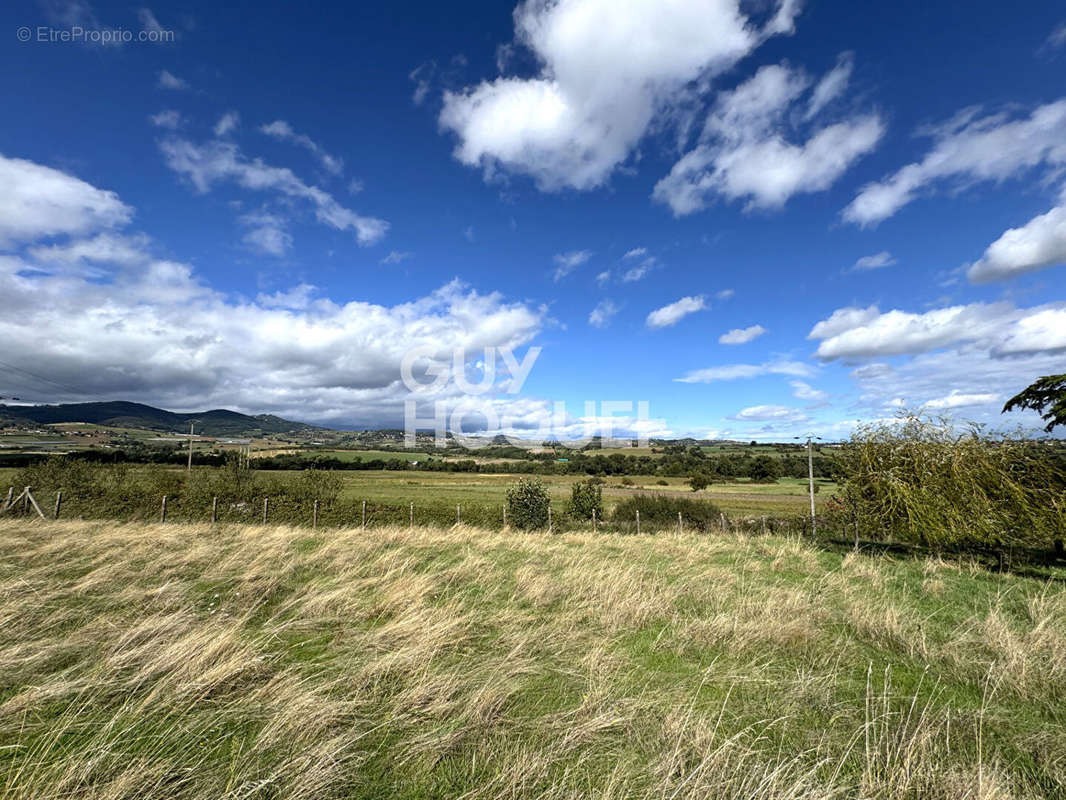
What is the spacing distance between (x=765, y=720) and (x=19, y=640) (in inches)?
303

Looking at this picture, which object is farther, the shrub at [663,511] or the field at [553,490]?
the field at [553,490]

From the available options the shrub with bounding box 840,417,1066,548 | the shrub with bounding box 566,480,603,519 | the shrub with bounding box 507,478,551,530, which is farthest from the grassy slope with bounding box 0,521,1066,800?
the shrub with bounding box 566,480,603,519

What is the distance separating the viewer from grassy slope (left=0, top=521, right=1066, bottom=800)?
2.99 m

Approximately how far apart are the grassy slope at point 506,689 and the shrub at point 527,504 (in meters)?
25.6

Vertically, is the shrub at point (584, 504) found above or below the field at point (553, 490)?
above

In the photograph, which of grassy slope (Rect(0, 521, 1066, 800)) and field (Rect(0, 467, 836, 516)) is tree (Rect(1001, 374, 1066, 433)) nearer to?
grassy slope (Rect(0, 521, 1066, 800))

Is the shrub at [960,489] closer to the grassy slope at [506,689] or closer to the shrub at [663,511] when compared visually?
the grassy slope at [506,689]

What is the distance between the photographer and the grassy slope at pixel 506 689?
2986 millimetres

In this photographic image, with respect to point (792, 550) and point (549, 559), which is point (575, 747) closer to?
point (549, 559)

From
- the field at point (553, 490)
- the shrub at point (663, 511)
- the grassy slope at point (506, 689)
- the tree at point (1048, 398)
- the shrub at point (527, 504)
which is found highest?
the tree at point (1048, 398)

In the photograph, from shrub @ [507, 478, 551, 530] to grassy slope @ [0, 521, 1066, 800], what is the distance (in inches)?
1008

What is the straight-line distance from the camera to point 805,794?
2.73 meters

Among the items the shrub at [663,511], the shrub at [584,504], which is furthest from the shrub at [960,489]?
the shrub at [584,504]

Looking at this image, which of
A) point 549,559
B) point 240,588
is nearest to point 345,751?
point 240,588
